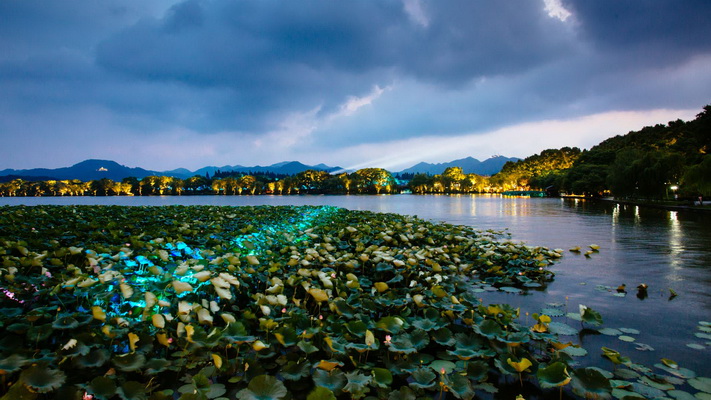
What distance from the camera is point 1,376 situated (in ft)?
7.89

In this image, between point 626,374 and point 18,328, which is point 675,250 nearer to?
point 626,374

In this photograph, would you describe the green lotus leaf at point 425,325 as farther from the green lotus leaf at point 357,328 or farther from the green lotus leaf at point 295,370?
the green lotus leaf at point 295,370

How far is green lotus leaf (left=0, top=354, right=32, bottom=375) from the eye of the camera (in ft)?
7.48

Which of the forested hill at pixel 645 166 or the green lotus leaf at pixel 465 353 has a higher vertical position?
the forested hill at pixel 645 166

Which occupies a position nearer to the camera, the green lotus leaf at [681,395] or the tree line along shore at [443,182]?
the green lotus leaf at [681,395]

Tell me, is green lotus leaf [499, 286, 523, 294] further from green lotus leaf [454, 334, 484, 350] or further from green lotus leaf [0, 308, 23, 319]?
green lotus leaf [0, 308, 23, 319]

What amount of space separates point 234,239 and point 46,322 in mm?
4930

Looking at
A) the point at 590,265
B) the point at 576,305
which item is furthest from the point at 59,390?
the point at 590,265

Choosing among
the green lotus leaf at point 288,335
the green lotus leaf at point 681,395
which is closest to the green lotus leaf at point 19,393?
the green lotus leaf at point 288,335

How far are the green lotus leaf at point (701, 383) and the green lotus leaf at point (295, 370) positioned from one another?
351cm

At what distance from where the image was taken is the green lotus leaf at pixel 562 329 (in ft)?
14.6

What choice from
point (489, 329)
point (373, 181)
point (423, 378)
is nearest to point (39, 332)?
point (423, 378)

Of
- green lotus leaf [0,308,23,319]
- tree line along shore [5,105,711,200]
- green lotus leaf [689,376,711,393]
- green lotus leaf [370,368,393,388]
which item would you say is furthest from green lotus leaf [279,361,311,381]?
tree line along shore [5,105,711,200]

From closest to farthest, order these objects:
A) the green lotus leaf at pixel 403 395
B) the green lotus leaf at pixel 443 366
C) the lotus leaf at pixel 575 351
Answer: the green lotus leaf at pixel 403 395 < the green lotus leaf at pixel 443 366 < the lotus leaf at pixel 575 351
